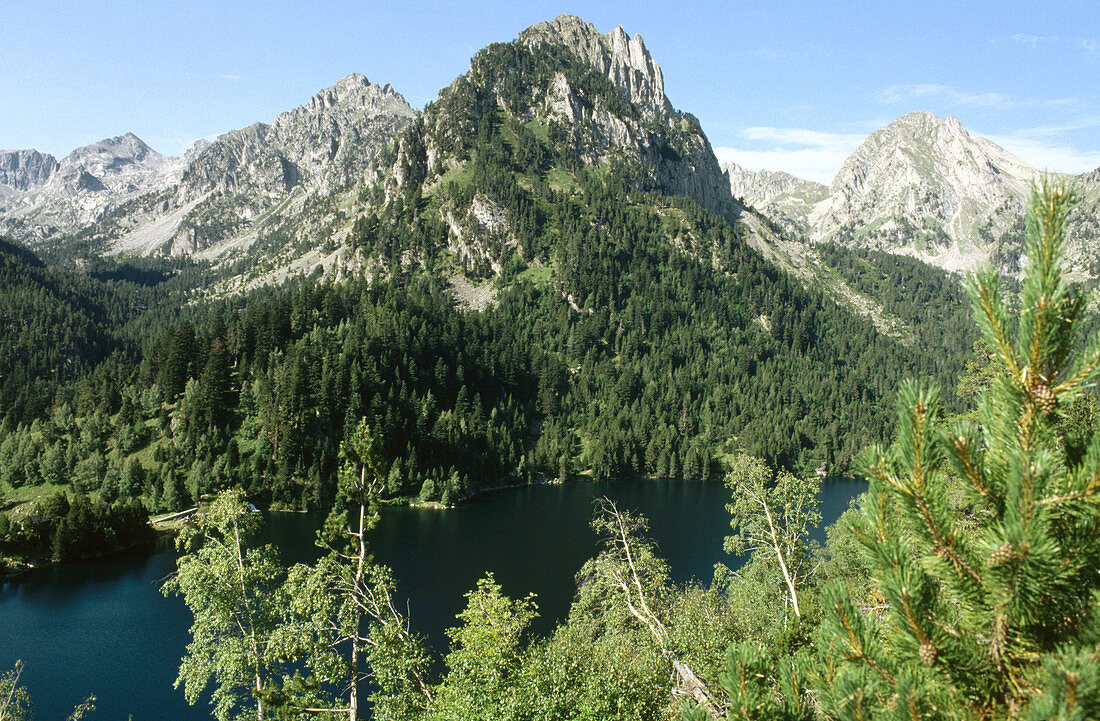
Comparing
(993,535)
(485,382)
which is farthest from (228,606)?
(485,382)

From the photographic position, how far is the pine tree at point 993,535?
409 cm

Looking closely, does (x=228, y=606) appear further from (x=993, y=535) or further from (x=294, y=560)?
(x=294, y=560)

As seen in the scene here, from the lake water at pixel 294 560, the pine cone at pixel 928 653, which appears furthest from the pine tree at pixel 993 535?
the lake water at pixel 294 560

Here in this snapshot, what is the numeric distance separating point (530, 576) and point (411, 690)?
147 feet

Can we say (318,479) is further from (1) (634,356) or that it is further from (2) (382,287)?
(1) (634,356)

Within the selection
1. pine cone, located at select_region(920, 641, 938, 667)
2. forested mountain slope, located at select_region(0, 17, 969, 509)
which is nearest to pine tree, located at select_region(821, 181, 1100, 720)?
pine cone, located at select_region(920, 641, 938, 667)

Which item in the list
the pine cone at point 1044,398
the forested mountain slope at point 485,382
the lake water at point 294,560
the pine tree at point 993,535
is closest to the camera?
the pine tree at point 993,535

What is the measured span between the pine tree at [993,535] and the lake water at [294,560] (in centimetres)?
4560

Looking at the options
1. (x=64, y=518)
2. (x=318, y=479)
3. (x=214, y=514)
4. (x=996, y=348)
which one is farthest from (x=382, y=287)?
(x=996, y=348)

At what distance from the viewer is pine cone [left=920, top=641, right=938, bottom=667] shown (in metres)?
4.60

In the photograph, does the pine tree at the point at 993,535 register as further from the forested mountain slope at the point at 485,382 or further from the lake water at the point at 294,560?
the lake water at the point at 294,560

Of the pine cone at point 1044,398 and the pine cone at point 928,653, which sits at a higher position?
the pine cone at point 1044,398

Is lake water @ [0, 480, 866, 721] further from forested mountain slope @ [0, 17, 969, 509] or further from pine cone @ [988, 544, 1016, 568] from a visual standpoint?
pine cone @ [988, 544, 1016, 568]

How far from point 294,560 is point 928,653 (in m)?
68.0
